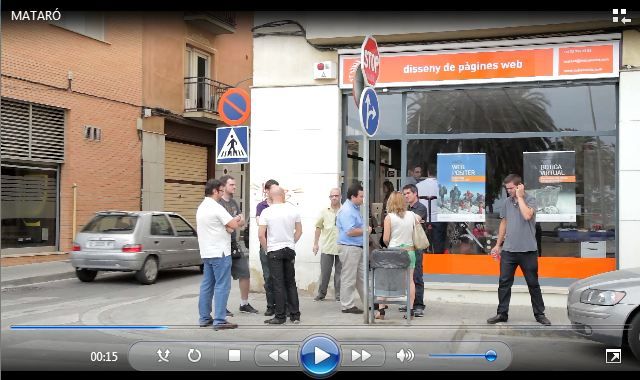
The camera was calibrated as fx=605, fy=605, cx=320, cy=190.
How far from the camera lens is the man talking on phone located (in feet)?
22.7

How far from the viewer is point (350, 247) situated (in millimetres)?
7656

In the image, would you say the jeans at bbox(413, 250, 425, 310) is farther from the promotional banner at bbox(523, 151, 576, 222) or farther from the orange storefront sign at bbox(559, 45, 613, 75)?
the orange storefront sign at bbox(559, 45, 613, 75)

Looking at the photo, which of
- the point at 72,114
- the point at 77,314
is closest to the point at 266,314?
the point at 77,314

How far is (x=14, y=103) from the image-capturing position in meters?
11.7

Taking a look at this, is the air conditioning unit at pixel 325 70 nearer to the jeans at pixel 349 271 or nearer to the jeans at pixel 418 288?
the jeans at pixel 349 271

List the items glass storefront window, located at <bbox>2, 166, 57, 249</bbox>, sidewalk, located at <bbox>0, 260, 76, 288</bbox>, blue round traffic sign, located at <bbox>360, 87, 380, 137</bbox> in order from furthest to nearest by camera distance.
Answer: glass storefront window, located at <bbox>2, 166, 57, 249</bbox> < sidewalk, located at <bbox>0, 260, 76, 288</bbox> < blue round traffic sign, located at <bbox>360, 87, 380, 137</bbox>

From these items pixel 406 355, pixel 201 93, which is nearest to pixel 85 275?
pixel 201 93

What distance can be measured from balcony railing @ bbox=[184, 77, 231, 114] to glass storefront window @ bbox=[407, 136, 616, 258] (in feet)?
39.5

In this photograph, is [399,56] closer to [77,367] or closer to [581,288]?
[581,288]

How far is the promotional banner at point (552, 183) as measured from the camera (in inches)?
330

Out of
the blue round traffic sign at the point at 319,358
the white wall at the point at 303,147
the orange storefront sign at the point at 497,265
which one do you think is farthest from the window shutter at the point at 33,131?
the blue round traffic sign at the point at 319,358

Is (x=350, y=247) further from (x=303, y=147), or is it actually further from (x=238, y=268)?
(x=303, y=147)

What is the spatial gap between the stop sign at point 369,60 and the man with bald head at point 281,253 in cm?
176

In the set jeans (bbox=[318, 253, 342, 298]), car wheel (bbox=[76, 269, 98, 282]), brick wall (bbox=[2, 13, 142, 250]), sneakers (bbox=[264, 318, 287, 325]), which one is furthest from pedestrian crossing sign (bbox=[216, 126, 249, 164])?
car wheel (bbox=[76, 269, 98, 282])
